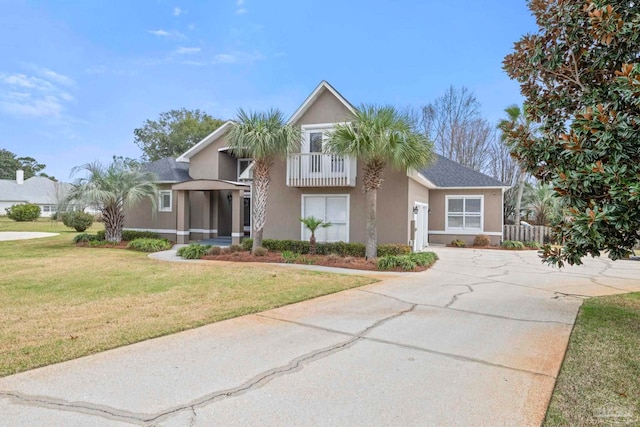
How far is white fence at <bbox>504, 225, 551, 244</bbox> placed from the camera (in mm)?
20188

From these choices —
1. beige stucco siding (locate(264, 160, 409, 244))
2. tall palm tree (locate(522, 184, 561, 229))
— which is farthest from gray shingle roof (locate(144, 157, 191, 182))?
tall palm tree (locate(522, 184, 561, 229))

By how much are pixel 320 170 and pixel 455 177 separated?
9317mm

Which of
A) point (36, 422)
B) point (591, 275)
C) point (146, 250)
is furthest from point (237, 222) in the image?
point (36, 422)

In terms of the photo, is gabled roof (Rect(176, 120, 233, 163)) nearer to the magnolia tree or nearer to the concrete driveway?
the concrete driveway

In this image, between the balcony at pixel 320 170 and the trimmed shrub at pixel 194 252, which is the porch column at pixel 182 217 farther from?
the balcony at pixel 320 170

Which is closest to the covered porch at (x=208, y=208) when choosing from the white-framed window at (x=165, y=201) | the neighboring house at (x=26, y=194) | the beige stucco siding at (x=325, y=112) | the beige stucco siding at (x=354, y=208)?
the white-framed window at (x=165, y=201)

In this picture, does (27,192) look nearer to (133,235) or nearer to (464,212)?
(133,235)

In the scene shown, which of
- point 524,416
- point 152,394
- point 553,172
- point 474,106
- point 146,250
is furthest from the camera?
point 474,106

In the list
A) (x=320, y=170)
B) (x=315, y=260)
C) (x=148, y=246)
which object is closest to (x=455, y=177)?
(x=320, y=170)

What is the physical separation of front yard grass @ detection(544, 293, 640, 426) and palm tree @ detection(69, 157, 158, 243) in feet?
57.0

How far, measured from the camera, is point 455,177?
20.5 metres

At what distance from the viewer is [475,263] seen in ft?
44.0

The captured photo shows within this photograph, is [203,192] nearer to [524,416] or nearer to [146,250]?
[146,250]

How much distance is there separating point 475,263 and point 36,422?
12.8 metres
